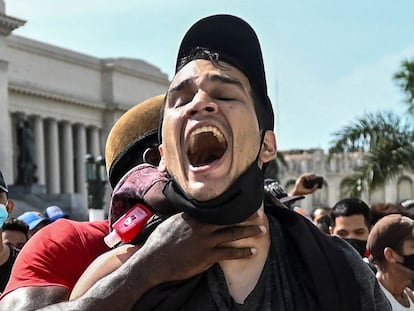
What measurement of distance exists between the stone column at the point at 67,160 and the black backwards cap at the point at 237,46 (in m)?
61.3

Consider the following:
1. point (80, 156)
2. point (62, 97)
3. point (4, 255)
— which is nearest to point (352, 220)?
point (4, 255)

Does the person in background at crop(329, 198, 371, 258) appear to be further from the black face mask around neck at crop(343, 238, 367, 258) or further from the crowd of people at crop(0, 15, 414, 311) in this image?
the crowd of people at crop(0, 15, 414, 311)

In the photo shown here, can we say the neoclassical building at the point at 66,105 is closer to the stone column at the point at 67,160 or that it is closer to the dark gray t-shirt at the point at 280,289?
the stone column at the point at 67,160

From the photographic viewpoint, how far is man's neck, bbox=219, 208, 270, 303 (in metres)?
2.13

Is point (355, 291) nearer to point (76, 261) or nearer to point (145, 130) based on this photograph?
point (76, 261)

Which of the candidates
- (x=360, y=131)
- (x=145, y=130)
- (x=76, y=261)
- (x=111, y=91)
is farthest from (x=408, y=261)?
(x=111, y=91)

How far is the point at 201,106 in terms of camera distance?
2.05 meters

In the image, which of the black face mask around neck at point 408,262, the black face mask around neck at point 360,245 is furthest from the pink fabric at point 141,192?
the black face mask around neck at point 360,245

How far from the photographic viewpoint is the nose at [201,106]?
6.72ft

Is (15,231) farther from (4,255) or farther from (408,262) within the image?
(408,262)

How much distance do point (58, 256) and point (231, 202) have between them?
69 cm

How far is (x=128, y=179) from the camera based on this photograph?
242 cm

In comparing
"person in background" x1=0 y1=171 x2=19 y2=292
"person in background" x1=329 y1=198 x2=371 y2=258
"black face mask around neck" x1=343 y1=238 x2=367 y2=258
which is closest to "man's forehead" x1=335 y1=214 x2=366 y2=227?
"person in background" x1=329 y1=198 x2=371 y2=258

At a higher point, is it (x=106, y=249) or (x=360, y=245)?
(x=106, y=249)
